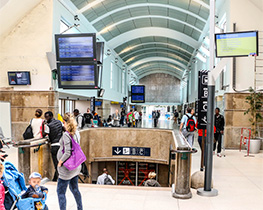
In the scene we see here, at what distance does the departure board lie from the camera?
1023 centimetres

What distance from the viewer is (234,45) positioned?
7059 mm

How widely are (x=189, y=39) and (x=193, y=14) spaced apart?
17.1 ft

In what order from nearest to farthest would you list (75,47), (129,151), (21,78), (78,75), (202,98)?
(202,98) < (75,47) < (78,75) < (21,78) < (129,151)

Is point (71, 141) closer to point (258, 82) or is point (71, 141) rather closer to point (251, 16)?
point (258, 82)

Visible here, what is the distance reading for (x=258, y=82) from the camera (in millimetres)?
11406

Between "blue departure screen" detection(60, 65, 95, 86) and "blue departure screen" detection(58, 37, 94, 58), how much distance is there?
0.44 meters

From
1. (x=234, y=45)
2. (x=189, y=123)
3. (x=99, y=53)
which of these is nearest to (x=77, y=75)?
(x=99, y=53)

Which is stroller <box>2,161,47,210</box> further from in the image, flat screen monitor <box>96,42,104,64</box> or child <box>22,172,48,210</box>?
flat screen monitor <box>96,42,104,64</box>

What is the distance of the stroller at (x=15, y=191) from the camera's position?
115 inches

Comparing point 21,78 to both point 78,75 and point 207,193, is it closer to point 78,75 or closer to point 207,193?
point 78,75

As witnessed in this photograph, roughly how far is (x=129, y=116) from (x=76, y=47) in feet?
24.4

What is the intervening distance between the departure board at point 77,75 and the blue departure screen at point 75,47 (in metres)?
0.40

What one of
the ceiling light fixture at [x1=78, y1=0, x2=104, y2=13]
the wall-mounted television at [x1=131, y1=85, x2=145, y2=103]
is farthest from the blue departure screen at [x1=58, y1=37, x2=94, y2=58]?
the wall-mounted television at [x1=131, y1=85, x2=145, y2=103]

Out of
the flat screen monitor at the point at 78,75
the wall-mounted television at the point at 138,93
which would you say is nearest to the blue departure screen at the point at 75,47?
the flat screen monitor at the point at 78,75
